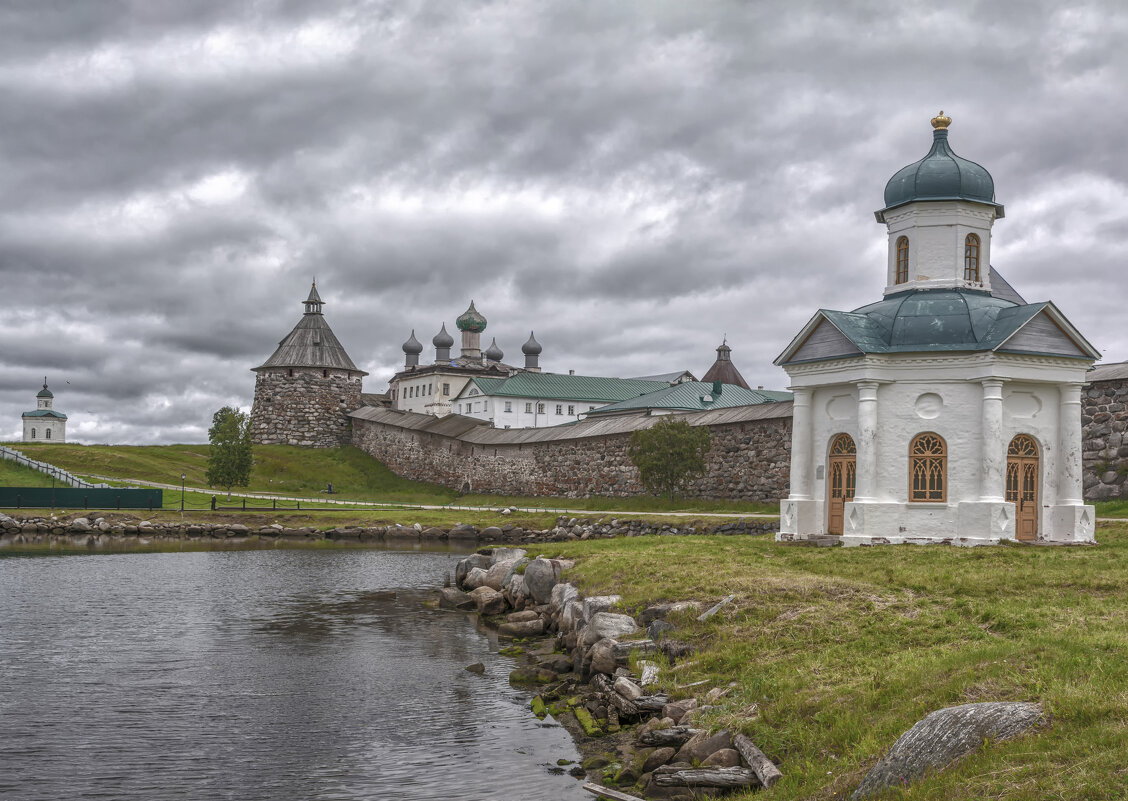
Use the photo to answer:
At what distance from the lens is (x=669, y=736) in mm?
10320

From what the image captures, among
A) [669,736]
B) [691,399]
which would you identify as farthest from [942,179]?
[691,399]

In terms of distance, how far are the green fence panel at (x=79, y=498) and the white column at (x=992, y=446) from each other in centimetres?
3880

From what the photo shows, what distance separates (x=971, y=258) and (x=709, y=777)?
20200 mm

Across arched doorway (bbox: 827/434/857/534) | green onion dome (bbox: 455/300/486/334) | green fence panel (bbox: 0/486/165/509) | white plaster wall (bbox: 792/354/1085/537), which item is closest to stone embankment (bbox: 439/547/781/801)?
arched doorway (bbox: 827/434/857/534)

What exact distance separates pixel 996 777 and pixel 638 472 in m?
40.3

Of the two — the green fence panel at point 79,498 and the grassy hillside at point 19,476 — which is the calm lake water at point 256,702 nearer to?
the green fence panel at point 79,498

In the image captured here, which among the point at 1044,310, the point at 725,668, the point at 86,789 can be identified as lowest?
the point at 86,789

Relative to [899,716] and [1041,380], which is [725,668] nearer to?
[899,716]

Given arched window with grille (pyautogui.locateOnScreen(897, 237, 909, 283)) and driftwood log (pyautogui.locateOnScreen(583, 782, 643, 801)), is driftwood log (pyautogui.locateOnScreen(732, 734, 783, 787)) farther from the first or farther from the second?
arched window with grille (pyautogui.locateOnScreen(897, 237, 909, 283))

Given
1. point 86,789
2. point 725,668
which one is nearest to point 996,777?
point 725,668

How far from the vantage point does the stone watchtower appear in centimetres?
7612

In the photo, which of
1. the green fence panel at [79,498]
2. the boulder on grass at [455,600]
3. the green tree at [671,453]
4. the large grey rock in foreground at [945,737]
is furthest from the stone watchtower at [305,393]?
the large grey rock in foreground at [945,737]

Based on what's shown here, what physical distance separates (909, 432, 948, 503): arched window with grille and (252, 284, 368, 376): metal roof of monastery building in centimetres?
6023

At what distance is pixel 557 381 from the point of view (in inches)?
3408
